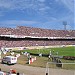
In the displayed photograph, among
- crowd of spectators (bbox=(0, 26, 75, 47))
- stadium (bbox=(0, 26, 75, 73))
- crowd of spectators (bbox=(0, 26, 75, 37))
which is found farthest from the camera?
crowd of spectators (bbox=(0, 26, 75, 37))

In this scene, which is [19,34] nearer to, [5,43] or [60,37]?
[5,43]

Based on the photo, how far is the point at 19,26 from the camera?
99125 mm

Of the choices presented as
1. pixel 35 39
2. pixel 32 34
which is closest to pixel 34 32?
pixel 32 34

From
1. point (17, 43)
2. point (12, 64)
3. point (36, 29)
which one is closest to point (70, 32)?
point (36, 29)

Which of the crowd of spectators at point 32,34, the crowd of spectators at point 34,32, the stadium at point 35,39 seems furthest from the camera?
the crowd of spectators at point 34,32

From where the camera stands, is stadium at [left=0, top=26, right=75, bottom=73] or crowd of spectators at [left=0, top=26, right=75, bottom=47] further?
crowd of spectators at [left=0, top=26, right=75, bottom=47]

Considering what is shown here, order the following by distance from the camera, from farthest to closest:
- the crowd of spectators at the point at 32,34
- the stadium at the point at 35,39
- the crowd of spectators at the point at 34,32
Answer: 1. the crowd of spectators at the point at 34,32
2. the crowd of spectators at the point at 32,34
3. the stadium at the point at 35,39

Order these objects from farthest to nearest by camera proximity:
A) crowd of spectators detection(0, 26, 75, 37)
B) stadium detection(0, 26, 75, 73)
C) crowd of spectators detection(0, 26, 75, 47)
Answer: crowd of spectators detection(0, 26, 75, 37)
crowd of spectators detection(0, 26, 75, 47)
stadium detection(0, 26, 75, 73)

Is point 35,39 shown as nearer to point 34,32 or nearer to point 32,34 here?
point 32,34

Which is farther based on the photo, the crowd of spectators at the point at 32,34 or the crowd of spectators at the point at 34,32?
the crowd of spectators at the point at 34,32

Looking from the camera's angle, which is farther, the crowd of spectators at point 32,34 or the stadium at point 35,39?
the crowd of spectators at point 32,34

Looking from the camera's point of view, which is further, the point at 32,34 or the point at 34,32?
the point at 34,32

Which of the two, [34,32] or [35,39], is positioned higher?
[34,32]

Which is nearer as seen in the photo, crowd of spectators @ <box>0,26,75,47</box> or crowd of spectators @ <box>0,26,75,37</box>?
crowd of spectators @ <box>0,26,75,47</box>
